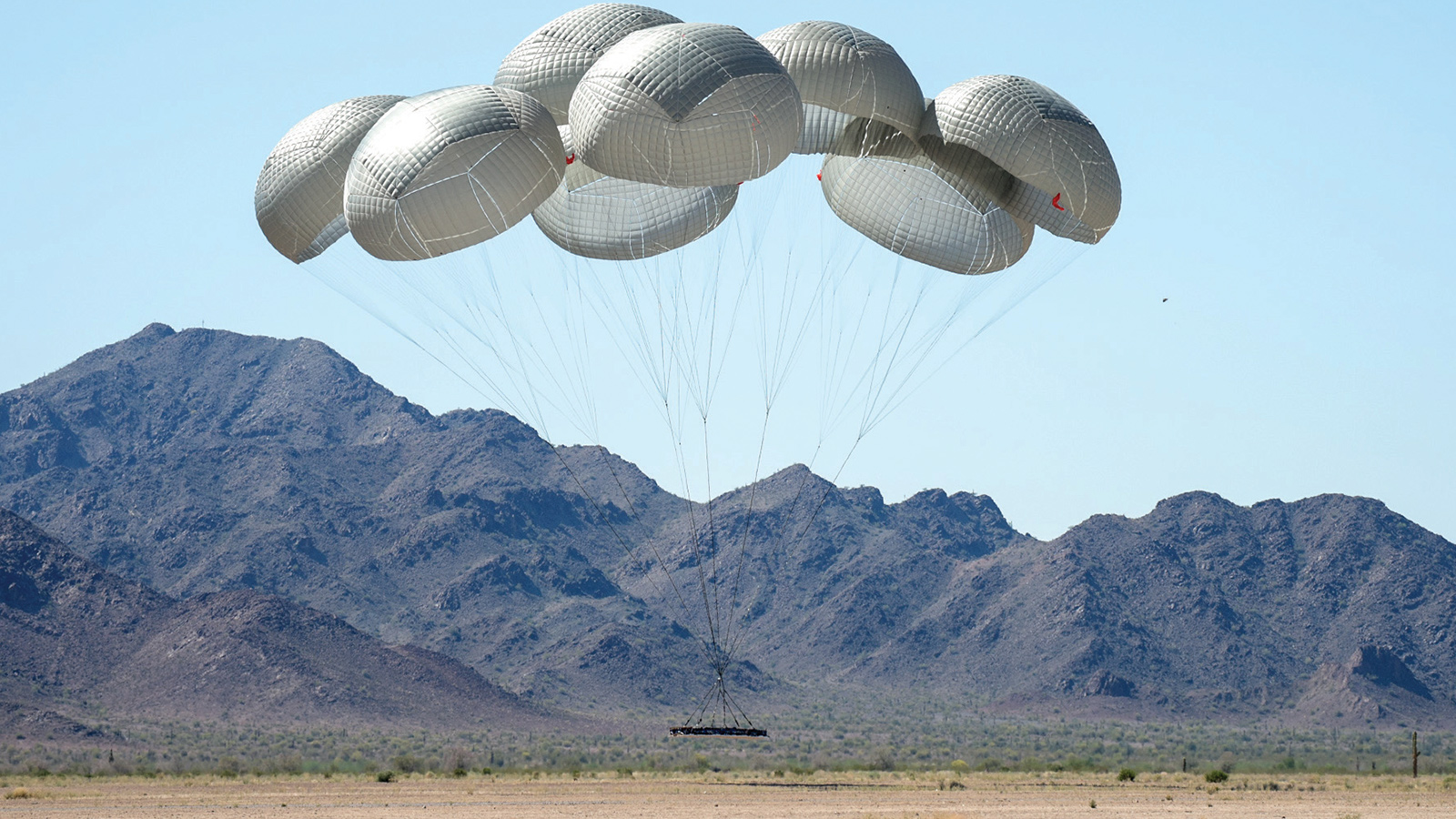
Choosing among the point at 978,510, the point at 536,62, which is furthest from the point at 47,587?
the point at 978,510

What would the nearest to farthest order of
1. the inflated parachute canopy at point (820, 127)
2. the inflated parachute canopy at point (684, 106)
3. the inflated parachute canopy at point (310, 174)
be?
the inflated parachute canopy at point (684, 106)
the inflated parachute canopy at point (310, 174)
the inflated parachute canopy at point (820, 127)

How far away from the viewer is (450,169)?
26250 mm

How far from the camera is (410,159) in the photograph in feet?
86.2

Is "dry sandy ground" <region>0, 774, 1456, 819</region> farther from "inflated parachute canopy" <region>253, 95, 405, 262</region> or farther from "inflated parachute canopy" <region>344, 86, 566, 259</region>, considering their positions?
"inflated parachute canopy" <region>344, 86, 566, 259</region>

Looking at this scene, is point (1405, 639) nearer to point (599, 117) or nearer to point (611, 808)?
point (611, 808)

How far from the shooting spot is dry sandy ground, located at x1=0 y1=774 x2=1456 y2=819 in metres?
34.0

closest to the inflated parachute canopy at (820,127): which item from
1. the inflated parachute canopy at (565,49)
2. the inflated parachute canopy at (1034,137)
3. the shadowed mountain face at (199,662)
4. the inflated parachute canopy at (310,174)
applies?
the inflated parachute canopy at (1034,137)

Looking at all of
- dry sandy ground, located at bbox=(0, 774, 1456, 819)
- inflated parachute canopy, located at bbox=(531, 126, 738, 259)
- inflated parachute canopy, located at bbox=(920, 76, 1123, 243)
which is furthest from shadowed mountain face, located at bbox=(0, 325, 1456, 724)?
inflated parachute canopy, located at bbox=(920, 76, 1123, 243)

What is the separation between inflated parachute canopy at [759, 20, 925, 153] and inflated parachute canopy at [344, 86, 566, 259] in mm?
4140

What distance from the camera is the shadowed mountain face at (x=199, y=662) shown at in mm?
94062

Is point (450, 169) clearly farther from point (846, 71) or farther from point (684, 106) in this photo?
point (846, 71)

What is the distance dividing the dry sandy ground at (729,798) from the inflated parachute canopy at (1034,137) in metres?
11.6

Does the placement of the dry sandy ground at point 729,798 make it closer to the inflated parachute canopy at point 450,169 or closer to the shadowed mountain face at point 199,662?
the inflated parachute canopy at point 450,169

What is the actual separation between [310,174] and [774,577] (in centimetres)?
12579
